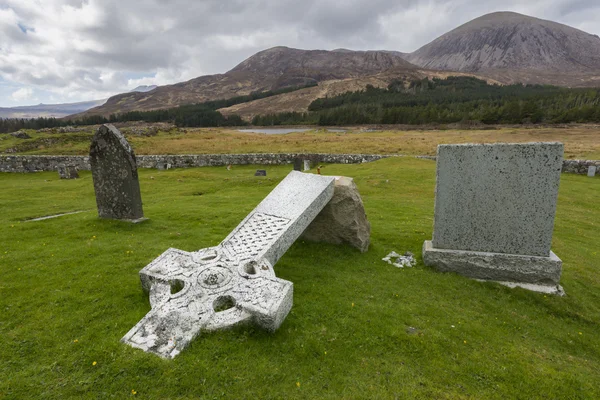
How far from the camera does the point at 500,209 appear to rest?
278 inches

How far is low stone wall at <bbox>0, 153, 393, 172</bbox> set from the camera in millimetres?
28200

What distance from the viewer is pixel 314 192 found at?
770 cm

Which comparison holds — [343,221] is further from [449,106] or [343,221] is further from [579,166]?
[449,106]

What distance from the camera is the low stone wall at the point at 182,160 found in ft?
92.5

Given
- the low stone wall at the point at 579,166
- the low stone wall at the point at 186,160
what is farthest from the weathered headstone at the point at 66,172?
the low stone wall at the point at 579,166

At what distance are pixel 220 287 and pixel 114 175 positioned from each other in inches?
292

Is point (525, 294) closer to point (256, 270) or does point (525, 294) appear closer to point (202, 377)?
point (256, 270)

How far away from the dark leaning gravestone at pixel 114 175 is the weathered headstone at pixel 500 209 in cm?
917

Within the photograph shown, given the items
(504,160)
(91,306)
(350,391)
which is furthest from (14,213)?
(504,160)

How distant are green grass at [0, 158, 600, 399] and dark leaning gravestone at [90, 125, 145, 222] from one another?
73 centimetres

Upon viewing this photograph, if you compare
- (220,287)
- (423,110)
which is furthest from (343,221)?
(423,110)

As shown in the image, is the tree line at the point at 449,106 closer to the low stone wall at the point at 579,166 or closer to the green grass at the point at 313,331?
the low stone wall at the point at 579,166

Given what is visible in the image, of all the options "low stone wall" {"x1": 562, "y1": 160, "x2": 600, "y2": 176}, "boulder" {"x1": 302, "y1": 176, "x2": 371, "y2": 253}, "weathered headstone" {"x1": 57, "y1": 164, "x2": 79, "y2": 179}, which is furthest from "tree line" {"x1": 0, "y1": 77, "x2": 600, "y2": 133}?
"boulder" {"x1": 302, "y1": 176, "x2": 371, "y2": 253}

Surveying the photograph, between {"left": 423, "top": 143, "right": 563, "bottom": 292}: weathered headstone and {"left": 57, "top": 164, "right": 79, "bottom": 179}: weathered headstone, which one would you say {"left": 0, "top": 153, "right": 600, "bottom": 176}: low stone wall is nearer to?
{"left": 57, "top": 164, "right": 79, "bottom": 179}: weathered headstone
